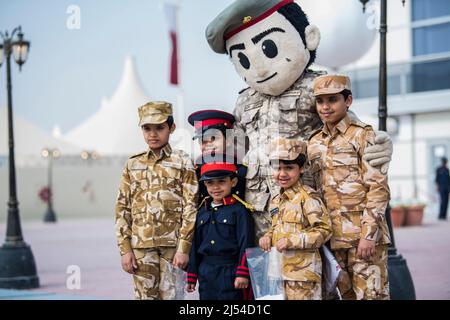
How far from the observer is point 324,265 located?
4.40 metres

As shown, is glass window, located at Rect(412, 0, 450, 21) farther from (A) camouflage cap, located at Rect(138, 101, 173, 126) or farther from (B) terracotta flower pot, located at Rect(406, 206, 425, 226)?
(A) camouflage cap, located at Rect(138, 101, 173, 126)

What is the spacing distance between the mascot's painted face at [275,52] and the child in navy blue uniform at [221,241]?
649 mm

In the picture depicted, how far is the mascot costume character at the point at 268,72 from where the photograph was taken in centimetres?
491

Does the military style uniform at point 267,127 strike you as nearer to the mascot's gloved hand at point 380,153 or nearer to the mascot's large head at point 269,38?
the mascot's large head at point 269,38

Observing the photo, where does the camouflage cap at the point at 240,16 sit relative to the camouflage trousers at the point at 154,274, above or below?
above

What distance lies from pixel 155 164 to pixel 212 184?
1.38 feet

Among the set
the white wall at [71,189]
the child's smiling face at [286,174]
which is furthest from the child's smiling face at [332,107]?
the white wall at [71,189]

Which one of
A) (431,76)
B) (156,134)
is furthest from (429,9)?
(156,134)

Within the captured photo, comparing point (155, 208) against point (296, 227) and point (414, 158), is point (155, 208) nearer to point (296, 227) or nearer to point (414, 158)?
point (296, 227)

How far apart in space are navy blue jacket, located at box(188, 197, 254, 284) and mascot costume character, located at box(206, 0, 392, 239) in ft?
0.71

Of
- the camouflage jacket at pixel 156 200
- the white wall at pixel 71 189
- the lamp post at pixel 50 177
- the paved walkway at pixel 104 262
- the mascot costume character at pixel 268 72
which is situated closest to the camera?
the camouflage jacket at pixel 156 200

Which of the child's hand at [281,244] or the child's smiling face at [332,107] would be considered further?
the child's smiling face at [332,107]

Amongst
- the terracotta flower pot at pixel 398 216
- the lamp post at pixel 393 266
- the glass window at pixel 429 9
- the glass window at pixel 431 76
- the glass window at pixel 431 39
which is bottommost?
the terracotta flower pot at pixel 398 216
